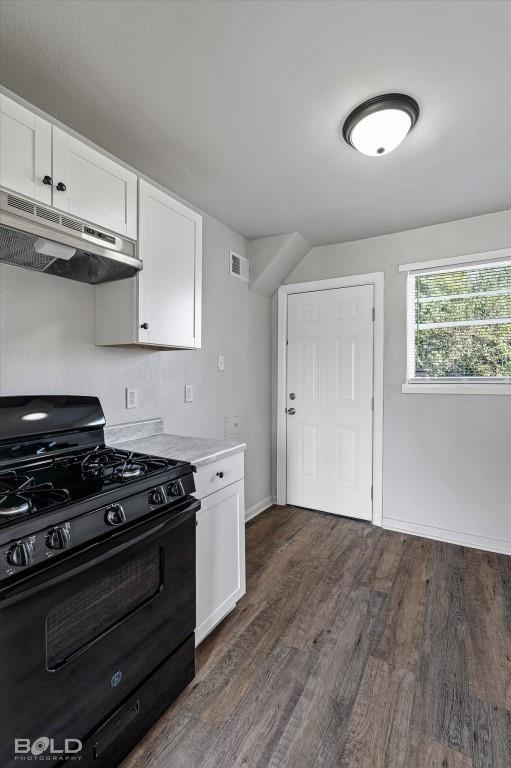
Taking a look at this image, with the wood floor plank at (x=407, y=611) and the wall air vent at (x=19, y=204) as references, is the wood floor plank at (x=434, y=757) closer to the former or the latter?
the wood floor plank at (x=407, y=611)

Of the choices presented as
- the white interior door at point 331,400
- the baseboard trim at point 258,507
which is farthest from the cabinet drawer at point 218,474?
the white interior door at point 331,400

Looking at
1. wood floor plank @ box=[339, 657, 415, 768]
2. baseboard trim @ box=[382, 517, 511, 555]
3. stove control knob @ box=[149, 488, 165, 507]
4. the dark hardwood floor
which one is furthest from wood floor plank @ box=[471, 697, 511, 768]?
baseboard trim @ box=[382, 517, 511, 555]

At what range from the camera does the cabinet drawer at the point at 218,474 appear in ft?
5.60

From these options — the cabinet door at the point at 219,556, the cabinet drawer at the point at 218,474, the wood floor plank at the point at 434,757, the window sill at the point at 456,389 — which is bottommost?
the wood floor plank at the point at 434,757

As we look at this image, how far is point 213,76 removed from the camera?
1496 millimetres

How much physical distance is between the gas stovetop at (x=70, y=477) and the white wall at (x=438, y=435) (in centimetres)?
217

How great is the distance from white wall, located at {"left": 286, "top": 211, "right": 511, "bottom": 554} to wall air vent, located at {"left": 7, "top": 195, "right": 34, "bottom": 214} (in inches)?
101

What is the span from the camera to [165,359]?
2.44 m

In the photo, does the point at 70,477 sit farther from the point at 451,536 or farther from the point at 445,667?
the point at 451,536

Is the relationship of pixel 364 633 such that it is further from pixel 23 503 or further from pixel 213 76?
pixel 213 76

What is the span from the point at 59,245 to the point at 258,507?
8.93ft

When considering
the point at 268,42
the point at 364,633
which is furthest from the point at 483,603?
the point at 268,42

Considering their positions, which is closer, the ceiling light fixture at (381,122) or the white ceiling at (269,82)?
the white ceiling at (269,82)

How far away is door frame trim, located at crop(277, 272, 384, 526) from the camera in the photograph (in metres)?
3.14
